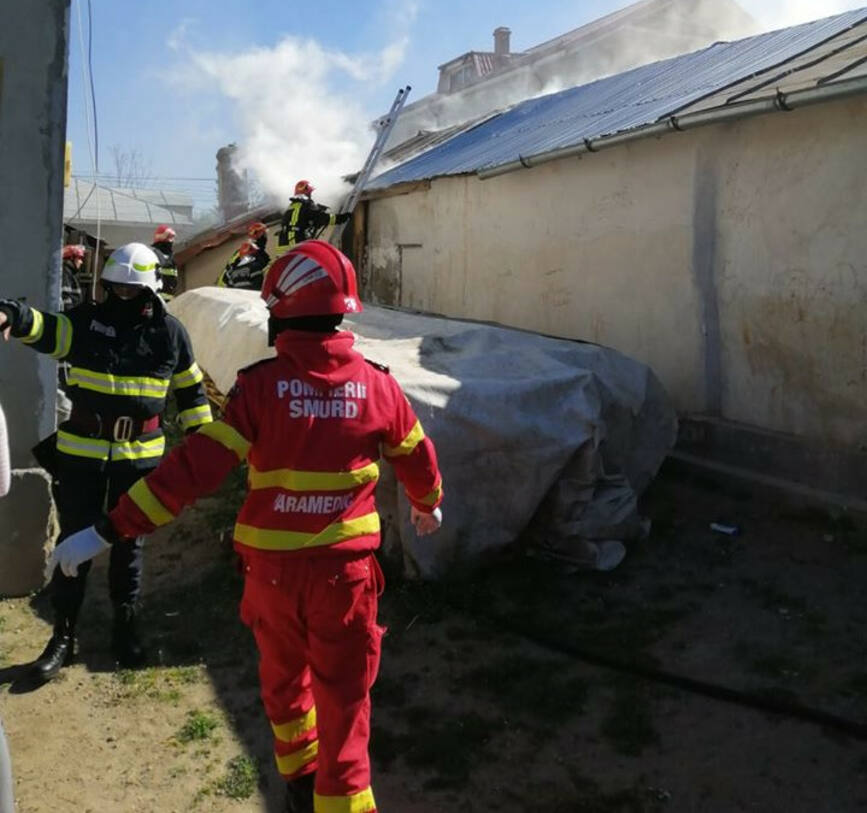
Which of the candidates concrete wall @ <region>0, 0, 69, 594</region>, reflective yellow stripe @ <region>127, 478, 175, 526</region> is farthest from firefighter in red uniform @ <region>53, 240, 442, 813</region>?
concrete wall @ <region>0, 0, 69, 594</region>

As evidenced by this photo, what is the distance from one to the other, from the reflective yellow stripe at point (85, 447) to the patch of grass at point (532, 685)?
1993 millimetres

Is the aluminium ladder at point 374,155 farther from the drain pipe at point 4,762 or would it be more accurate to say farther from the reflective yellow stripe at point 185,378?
the drain pipe at point 4,762

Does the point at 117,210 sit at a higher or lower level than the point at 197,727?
higher

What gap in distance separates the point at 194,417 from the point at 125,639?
1174mm

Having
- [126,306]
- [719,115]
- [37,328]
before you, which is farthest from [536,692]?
[719,115]

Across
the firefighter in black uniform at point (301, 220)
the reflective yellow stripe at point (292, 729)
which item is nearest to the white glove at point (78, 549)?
the reflective yellow stripe at point (292, 729)

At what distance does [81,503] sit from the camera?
4316 millimetres

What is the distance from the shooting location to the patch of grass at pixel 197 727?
386 cm

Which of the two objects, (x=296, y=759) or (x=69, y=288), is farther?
(x=69, y=288)

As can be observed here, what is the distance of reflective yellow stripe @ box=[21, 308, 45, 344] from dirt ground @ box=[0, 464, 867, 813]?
162cm

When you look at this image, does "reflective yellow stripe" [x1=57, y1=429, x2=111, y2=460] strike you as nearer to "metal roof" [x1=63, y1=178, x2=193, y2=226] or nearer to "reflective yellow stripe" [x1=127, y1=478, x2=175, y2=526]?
"reflective yellow stripe" [x1=127, y1=478, x2=175, y2=526]

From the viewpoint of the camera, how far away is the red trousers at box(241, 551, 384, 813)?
2.73m

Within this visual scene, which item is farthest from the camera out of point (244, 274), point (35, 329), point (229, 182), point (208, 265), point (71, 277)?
point (229, 182)

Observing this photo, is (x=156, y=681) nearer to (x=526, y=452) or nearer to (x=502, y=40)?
(x=526, y=452)
